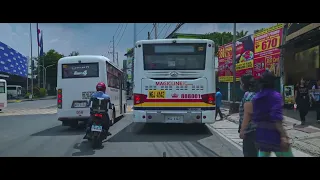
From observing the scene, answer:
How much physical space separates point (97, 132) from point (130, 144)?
99 centimetres

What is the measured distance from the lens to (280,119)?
3988 millimetres

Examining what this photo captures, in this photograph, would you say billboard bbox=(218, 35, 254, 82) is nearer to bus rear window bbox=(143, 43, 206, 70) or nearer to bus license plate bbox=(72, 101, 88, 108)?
bus rear window bbox=(143, 43, 206, 70)

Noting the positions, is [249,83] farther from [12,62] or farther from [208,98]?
[12,62]

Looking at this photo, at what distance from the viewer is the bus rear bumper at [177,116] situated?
9.69m

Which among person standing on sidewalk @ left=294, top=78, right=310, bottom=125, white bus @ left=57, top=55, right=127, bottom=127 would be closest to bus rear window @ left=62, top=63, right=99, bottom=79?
white bus @ left=57, top=55, right=127, bottom=127

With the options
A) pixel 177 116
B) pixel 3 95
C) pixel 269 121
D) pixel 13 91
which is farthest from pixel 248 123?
pixel 13 91

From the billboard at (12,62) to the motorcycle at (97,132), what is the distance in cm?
2987

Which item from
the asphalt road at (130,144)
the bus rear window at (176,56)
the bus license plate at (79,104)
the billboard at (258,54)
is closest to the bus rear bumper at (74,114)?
the bus license plate at (79,104)

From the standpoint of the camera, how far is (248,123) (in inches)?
177

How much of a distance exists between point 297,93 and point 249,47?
10.6 m

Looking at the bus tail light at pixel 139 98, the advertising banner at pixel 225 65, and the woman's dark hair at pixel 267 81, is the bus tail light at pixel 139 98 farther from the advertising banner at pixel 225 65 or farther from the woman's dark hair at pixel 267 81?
the advertising banner at pixel 225 65

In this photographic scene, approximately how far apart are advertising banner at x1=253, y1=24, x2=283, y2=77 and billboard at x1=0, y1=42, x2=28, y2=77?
26008 millimetres
